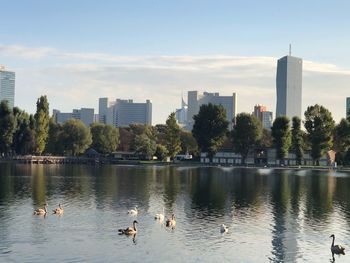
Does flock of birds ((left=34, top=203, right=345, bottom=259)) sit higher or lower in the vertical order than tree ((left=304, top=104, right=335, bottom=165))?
lower

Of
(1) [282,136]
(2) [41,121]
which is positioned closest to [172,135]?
(1) [282,136]

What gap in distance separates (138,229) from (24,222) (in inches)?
386

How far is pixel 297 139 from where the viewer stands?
186000 mm

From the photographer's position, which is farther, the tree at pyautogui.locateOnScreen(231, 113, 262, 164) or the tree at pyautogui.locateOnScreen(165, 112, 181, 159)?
the tree at pyautogui.locateOnScreen(231, 113, 262, 164)

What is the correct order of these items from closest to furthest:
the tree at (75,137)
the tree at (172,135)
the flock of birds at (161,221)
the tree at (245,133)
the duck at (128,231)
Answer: the flock of birds at (161,221) < the duck at (128,231) < the tree at (172,135) < the tree at (245,133) < the tree at (75,137)

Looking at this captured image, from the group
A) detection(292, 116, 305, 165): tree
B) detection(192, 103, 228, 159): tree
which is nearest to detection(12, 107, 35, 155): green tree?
detection(192, 103, 228, 159): tree

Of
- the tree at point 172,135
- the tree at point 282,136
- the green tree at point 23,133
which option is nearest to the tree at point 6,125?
Answer: the green tree at point 23,133

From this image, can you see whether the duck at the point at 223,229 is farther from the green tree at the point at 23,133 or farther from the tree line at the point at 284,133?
the green tree at the point at 23,133

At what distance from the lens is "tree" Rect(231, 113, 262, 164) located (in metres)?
192

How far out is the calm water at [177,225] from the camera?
3891 cm

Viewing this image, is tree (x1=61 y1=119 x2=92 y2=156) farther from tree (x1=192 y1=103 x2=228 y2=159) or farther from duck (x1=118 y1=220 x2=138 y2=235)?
duck (x1=118 y1=220 x2=138 y2=235)

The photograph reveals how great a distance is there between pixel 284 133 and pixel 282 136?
117cm

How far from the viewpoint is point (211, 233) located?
47094 millimetres

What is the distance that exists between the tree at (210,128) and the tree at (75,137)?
36.0 meters
